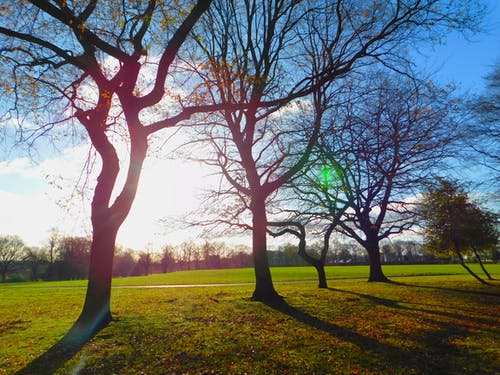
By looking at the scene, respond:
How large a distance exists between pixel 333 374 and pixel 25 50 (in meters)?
10.6

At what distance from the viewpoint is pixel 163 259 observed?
93562 mm

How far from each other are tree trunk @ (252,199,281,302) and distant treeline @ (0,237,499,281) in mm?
42645

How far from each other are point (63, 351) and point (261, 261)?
296 inches

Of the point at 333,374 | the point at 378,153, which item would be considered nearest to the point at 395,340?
the point at 333,374

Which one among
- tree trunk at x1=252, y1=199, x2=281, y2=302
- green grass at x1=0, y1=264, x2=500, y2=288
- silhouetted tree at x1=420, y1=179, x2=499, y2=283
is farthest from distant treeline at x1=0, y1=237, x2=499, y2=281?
tree trunk at x1=252, y1=199, x2=281, y2=302

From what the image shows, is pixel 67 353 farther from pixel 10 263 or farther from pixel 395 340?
pixel 10 263

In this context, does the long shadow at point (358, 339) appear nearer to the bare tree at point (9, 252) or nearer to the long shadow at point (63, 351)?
the long shadow at point (63, 351)

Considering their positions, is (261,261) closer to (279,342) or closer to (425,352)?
(279,342)

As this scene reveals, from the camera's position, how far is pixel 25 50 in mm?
8305

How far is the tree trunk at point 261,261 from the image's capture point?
12084mm

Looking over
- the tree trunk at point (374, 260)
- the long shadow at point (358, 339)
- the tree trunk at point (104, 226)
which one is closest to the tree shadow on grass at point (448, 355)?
the long shadow at point (358, 339)

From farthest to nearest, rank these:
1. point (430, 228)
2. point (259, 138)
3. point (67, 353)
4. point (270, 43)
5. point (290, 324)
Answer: point (430, 228), point (259, 138), point (270, 43), point (290, 324), point (67, 353)

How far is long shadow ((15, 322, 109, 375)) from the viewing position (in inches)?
206

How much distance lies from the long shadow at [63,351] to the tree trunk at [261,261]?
5.95 meters
